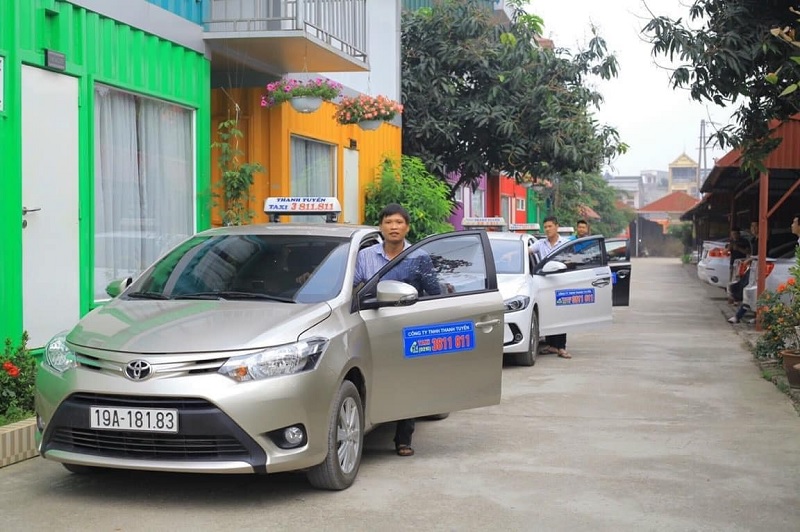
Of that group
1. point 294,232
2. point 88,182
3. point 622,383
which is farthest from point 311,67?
point 294,232

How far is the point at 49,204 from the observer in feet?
30.1

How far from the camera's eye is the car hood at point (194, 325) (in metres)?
5.70

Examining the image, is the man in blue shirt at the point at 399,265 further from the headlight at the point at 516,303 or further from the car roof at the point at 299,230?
the headlight at the point at 516,303

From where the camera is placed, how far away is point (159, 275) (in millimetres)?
7039

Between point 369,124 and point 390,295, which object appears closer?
point 390,295

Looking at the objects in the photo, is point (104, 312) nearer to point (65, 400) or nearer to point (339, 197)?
point (65, 400)

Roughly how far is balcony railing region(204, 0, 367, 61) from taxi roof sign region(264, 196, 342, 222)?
2.31m

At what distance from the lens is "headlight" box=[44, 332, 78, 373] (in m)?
5.90

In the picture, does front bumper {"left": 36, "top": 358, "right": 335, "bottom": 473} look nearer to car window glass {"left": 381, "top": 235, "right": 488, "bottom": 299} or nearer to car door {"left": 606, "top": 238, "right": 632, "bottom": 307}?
car window glass {"left": 381, "top": 235, "right": 488, "bottom": 299}

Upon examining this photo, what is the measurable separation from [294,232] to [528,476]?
7.45 feet

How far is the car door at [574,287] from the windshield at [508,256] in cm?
24

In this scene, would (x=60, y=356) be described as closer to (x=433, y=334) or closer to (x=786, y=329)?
(x=433, y=334)

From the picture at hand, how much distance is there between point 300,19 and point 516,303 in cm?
411

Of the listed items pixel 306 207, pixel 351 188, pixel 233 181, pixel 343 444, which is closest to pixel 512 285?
pixel 306 207
